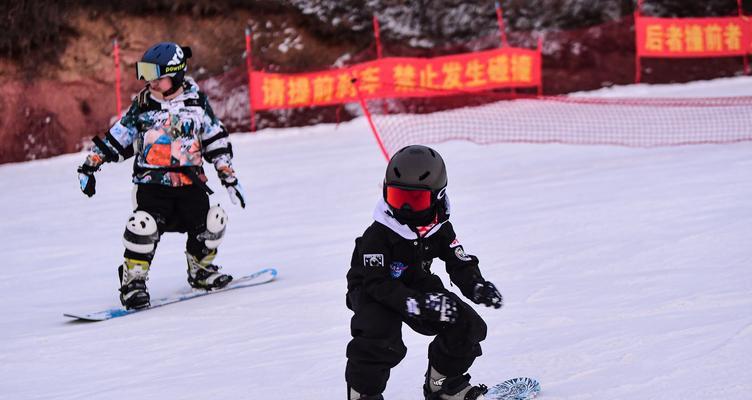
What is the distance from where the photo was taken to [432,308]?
11.7 ft

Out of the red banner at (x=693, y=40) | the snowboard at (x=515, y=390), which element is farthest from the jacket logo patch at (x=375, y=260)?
the red banner at (x=693, y=40)

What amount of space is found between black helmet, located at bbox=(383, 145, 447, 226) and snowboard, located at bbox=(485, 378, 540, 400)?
73 cm

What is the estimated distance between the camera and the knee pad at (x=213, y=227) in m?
6.96

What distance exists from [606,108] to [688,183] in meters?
6.92

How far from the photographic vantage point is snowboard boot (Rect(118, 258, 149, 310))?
671 cm

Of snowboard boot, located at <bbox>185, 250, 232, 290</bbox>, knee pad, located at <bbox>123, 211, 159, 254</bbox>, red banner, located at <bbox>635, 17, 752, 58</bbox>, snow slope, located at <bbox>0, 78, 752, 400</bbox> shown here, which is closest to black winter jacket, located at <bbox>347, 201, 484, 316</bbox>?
snow slope, located at <bbox>0, 78, 752, 400</bbox>

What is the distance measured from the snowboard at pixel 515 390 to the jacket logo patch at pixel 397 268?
0.59 meters

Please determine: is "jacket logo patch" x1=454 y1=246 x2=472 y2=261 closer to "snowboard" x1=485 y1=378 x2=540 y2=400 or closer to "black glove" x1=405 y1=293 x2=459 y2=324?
"black glove" x1=405 y1=293 x2=459 y2=324

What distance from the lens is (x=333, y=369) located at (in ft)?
15.7

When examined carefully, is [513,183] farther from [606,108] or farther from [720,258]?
[606,108]

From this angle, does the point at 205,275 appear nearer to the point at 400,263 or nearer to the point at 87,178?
the point at 87,178

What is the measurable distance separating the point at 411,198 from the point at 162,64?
342cm

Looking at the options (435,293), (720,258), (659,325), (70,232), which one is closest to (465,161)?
(70,232)

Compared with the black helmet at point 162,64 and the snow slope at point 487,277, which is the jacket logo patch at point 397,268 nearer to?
the snow slope at point 487,277
